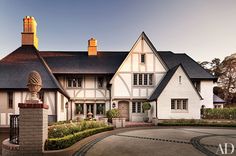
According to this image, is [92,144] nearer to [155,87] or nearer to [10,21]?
[155,87]

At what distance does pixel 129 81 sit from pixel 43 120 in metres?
17.8

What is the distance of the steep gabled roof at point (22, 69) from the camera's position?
19.2 m

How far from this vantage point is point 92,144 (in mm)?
10164

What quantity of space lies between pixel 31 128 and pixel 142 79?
18689 mm

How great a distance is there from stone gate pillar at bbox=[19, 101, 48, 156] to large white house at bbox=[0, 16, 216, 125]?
13.1 m

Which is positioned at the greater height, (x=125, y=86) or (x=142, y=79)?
(x=142, y=79)

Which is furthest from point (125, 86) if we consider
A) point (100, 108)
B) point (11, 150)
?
point (11, 150)

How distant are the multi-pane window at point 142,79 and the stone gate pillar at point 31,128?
18157 mm

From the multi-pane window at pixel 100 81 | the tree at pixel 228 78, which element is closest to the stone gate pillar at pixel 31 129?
the multi-pane window at pixel 100 81

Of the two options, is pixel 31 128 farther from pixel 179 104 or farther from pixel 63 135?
pixel 179 104

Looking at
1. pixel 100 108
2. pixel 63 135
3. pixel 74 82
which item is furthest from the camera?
pixel 74 82

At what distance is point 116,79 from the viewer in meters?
24.3

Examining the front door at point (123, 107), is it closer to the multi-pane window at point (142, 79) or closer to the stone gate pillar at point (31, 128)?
the multi-pane window at point (142, 79)

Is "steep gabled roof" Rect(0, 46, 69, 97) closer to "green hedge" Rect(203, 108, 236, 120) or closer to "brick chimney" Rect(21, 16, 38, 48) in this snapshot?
"brick chimney" Rect(21, 16, 38, 48)
